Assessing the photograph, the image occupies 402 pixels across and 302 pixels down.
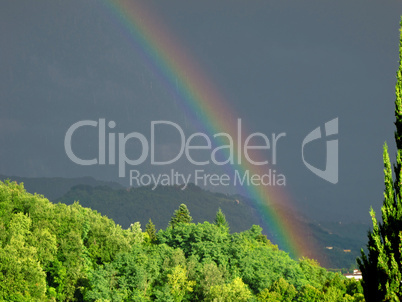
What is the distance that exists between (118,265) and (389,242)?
5705cm

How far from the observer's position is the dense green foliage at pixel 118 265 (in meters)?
70.1

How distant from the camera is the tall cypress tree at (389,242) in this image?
2533 cm

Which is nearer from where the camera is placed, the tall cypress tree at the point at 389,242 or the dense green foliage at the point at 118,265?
the tall cypress tree at the point at 389,242

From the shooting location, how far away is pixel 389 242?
2567 centimetres

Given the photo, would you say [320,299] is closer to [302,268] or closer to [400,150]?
[302,268]

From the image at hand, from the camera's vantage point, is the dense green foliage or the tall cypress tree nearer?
the tall cypress tree

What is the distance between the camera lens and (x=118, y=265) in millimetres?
78188

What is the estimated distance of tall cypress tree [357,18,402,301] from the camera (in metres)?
25.3

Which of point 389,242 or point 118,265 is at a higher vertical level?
point 118,265

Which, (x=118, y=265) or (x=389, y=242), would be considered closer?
(x=389, y=242)

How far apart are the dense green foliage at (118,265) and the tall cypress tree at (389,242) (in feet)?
128

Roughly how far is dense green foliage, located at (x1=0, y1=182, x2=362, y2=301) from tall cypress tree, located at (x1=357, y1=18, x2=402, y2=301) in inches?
1535

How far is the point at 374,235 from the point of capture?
26.1m

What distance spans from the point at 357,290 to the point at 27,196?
48326 millimetres
